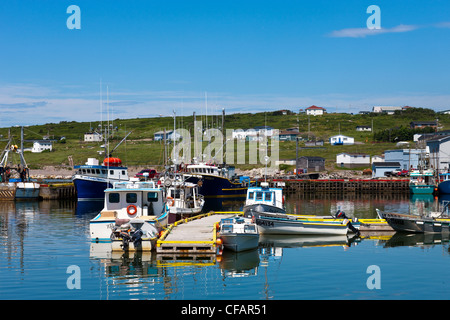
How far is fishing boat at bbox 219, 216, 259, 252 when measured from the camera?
3372 centimetres

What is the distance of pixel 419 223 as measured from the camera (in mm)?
42156

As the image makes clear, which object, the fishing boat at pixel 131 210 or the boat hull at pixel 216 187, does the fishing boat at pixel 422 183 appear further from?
the fishing boat at pixel 131 210

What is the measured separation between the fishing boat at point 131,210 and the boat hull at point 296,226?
7.47m

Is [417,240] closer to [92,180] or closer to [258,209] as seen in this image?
[258,209]

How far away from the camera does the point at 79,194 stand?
78.1 meters

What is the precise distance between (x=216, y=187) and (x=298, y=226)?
135 ft

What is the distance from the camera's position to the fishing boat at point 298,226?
1588 inches

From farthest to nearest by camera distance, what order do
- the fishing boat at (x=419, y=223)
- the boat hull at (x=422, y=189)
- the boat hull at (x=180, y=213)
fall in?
the boat hull at (x=422, y=189) < the boat hull at (x=180, y=213) < the fishing boat at (x=419, y=223)

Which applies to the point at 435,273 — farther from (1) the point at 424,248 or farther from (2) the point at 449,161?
(2) the point at 449,161

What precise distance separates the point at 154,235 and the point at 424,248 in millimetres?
18384

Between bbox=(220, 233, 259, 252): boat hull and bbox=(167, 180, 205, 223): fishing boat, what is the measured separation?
1326 centimetres

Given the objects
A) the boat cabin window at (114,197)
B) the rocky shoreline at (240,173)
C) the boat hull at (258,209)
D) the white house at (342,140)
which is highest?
the white house at (342,140)

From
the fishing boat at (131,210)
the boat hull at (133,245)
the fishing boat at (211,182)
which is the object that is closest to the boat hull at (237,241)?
the boat hull at (133,245)
